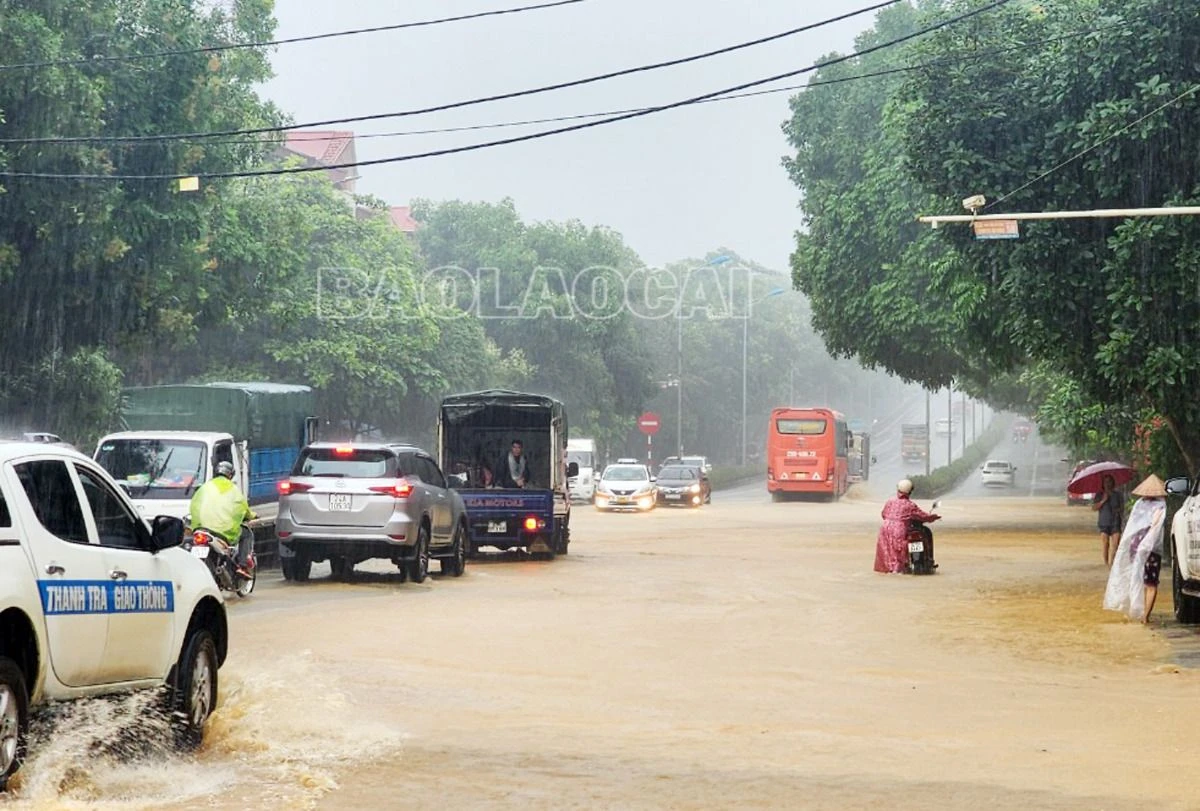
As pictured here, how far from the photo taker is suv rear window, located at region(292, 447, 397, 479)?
24328mm

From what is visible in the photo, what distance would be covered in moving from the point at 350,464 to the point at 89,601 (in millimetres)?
15048

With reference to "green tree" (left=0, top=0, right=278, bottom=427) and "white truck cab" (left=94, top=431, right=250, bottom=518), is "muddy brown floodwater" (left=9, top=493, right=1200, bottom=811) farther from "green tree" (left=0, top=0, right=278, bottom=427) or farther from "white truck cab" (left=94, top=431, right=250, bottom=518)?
"green tree" (left=0, top=0, right=278, bottom=427)

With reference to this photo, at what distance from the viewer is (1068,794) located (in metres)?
9.42

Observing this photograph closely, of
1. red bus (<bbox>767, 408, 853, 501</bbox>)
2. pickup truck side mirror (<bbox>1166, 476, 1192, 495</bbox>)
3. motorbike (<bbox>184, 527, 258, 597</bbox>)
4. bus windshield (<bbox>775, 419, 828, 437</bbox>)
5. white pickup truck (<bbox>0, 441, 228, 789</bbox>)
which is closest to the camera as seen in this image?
white pickup truck (<bbox>0, 441, 228, 789</bbox>)

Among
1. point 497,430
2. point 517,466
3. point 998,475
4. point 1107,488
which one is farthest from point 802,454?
point 1107,488

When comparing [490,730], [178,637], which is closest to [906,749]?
[490,730]

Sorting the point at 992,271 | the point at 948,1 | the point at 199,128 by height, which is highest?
the point at 948,1

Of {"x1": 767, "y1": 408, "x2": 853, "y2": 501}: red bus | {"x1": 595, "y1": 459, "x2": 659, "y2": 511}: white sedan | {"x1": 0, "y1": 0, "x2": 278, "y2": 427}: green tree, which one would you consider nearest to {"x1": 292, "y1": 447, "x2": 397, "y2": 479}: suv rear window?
{"x1": 0, "y1": 0, "x2": 278, "y2": 427}: green tree

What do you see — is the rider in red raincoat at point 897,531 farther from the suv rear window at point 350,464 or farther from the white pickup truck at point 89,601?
the white pickup truck at point 89,601

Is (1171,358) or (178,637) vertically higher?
(1171,358)

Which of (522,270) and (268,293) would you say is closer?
(268,293)

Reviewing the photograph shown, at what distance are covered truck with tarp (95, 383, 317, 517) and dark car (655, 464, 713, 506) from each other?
3009cm

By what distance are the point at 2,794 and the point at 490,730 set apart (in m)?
3.68

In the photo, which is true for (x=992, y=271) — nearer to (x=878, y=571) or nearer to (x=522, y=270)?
(x=878, y=571)
